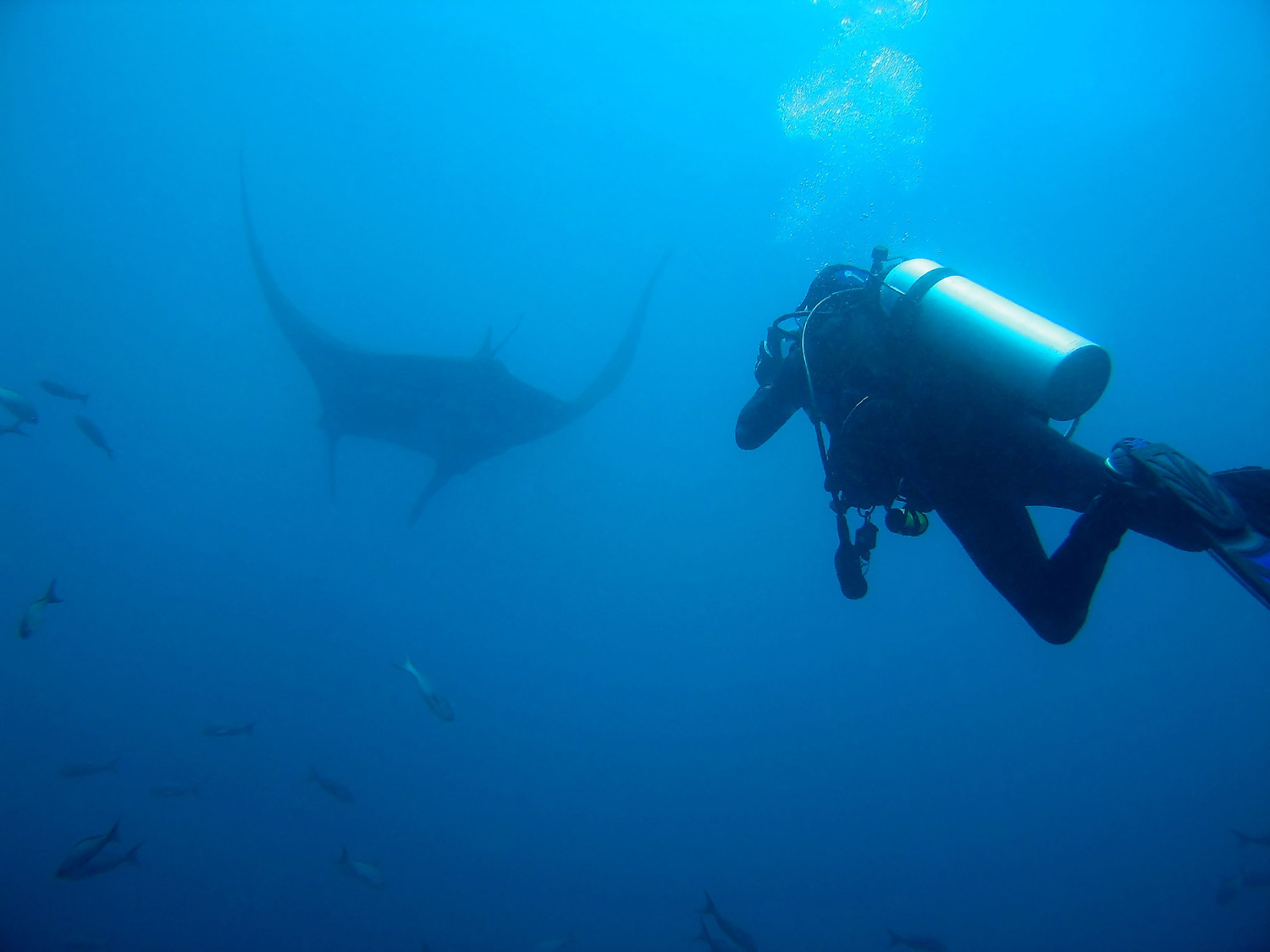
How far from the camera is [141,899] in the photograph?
18609 millimetres

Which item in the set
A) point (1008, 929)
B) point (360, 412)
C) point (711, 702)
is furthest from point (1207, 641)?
point (360, 412)

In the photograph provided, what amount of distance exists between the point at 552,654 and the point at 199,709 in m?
13.0

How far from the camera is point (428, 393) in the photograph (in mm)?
8922

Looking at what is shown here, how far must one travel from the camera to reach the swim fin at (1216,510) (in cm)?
195

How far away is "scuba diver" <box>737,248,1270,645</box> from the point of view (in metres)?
2.33

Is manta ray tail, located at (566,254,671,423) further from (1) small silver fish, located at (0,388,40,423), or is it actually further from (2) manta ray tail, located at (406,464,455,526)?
(1) small silver fish, located at (0,388,40,423)

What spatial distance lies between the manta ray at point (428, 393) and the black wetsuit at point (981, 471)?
5642mm

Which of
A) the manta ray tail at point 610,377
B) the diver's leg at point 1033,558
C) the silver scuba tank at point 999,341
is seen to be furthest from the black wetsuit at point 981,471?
the manta ray tail at point 610,377

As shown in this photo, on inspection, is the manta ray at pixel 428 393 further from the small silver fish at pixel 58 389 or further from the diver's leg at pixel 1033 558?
the diver's leg at pixel 1033 558

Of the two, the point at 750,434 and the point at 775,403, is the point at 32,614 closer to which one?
the point at 750,434

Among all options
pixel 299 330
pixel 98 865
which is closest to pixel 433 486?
pixel 299 330

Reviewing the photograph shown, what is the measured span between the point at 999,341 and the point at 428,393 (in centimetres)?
798

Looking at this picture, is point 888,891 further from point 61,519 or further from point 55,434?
point 55,434

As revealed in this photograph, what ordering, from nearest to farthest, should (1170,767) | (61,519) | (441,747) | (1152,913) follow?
(441,747) → (61,519) → (1152,913) → (1170,767)
